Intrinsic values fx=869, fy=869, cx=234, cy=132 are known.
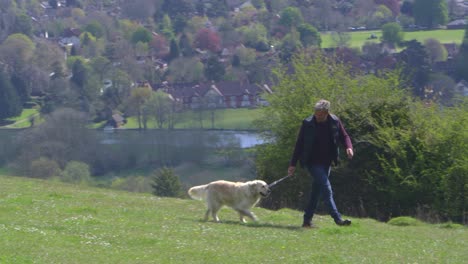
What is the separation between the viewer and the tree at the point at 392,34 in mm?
84625

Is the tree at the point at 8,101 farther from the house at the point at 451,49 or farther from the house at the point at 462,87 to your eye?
the house at the point at 451,49

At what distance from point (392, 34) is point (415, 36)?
5302mm

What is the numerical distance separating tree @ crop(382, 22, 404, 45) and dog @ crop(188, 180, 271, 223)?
69.4m

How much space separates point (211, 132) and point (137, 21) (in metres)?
67.6

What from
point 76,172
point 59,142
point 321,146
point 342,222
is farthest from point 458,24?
point 321,146

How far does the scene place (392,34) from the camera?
85.9m

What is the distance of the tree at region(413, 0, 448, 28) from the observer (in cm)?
9562

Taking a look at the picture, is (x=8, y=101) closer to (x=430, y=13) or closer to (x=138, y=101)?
(x=138, y=101)

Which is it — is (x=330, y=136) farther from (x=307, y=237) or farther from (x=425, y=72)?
(x=425, y=72)

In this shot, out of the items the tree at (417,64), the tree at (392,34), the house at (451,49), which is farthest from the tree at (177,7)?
the tree at (417,64)

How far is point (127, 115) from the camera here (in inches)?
2685

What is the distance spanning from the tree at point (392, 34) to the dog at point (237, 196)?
6940 centimetres

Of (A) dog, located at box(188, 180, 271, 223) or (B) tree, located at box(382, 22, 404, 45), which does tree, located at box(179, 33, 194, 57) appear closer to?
(B) tree, located at box(382, 22, 404, 45)

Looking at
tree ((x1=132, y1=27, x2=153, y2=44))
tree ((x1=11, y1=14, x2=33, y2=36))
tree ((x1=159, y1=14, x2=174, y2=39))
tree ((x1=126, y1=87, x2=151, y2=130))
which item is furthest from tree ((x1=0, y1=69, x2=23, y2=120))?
tree ((x1=159, y1=14, x2=174, y2=39))
